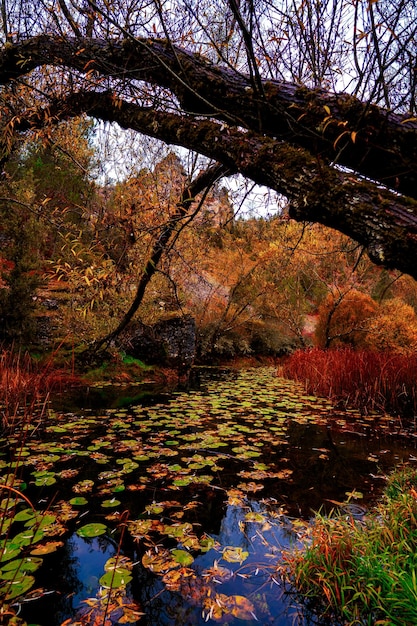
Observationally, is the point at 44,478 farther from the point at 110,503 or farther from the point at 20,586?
the point at 20,586

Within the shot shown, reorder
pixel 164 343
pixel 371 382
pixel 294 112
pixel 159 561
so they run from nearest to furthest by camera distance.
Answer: pixel 159 561 < pixel 294 112 < pixel 371 382 < pixel 164 343

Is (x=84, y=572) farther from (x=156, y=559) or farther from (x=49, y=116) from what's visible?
(x=49, y=116)

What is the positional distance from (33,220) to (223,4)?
5684mm

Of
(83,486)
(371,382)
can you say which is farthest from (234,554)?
(371,382)

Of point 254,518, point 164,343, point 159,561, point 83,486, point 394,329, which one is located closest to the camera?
point 159,561

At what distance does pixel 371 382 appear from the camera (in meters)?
5.73

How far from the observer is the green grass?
5.15 ft

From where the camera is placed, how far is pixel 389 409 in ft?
18.5

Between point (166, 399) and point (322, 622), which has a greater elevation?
point (322, 622)

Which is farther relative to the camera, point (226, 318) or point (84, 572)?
point (226, 318)

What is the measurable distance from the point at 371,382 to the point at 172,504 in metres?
4.24

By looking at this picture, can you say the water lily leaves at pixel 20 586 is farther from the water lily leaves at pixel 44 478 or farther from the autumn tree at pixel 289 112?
the autumn tree at pixel 289 112

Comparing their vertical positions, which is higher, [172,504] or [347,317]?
[347,317]

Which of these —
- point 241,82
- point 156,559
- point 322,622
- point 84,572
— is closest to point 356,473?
point 322,622
